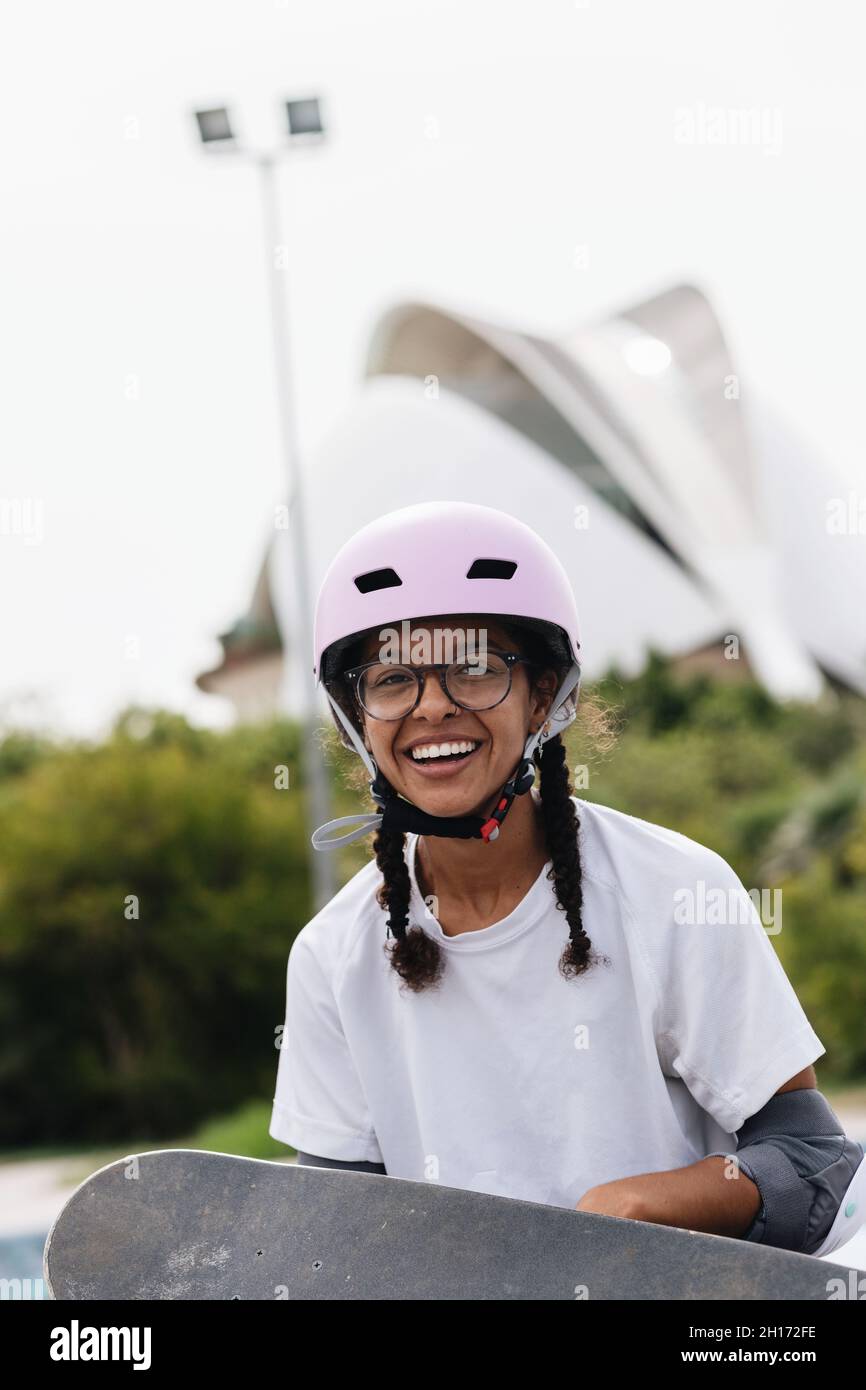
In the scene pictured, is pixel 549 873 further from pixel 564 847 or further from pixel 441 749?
pixel 441 749

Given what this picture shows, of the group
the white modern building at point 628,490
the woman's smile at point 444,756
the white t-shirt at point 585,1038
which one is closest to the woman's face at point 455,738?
the woman's smile at point 444,756

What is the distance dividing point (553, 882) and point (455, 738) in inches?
9.5

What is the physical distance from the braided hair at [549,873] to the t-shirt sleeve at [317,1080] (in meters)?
0.14

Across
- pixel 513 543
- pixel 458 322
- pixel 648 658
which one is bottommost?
pixel 648 658

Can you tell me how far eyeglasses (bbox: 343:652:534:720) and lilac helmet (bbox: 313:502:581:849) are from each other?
0.21 ft

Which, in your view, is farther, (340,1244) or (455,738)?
(455,738)

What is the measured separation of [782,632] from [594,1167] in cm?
2735

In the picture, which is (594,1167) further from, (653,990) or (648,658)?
(648,658)

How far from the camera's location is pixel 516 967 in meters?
1.90

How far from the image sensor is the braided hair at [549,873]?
1883mm

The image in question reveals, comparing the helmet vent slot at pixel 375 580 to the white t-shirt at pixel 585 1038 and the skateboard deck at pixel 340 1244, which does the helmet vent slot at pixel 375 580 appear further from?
the skateboard deck at pixel 340 1244

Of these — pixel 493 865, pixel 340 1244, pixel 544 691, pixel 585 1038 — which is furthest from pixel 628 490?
pixel 340 1244
